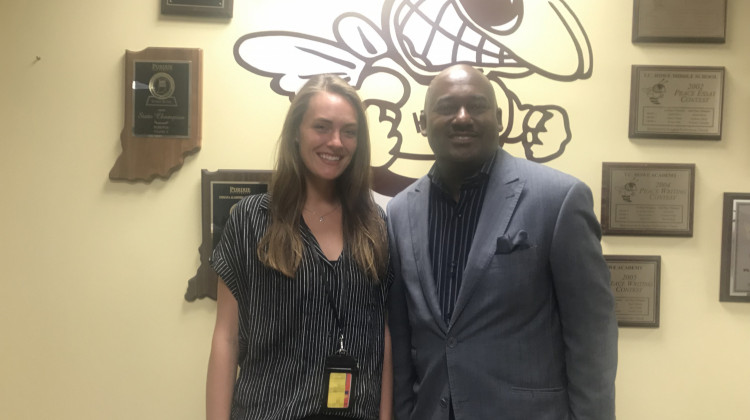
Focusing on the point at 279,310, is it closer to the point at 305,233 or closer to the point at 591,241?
the point at 305,233

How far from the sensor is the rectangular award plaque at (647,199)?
170 cm

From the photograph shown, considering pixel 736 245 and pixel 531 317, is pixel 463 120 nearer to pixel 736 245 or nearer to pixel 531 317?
pixel 531 317

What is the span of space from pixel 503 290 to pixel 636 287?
2.26ft

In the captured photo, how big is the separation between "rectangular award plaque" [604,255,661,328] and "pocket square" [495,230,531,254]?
0.57m

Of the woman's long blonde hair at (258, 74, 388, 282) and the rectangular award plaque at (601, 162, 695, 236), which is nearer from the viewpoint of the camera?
the woman's long blonde hair at (258, 74, 388, 282)

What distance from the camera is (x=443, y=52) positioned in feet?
5.61

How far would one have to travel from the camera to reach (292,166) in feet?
4.53

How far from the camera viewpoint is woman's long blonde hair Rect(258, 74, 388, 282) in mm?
1298

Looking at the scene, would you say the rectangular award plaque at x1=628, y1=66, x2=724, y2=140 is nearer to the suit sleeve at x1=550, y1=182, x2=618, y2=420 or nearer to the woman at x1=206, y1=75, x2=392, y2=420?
the suit sleeve at x1=550, y1=182, x2=618, y2=420

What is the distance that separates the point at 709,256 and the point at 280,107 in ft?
4.96

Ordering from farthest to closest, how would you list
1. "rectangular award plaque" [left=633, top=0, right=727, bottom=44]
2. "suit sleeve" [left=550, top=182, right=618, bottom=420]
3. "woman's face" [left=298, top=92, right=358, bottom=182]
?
"rectangular award plaque" [left=633, top=0, right=727, bottom=44] → "woman's face" [left=298, top=92, right=358, bottom=182] → "suit sleeve" [left=550, top=182, right=618, bottom=420]

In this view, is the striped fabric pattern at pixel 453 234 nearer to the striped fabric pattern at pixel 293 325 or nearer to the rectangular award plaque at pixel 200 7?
the striped fabric pattern at pixel 293 325

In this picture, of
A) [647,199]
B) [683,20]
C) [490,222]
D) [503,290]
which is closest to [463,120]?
[490,222]

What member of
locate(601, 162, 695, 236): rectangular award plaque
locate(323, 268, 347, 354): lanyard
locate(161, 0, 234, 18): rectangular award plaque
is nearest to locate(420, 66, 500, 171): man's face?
locate(323, 268, 347, 354): lanyard
